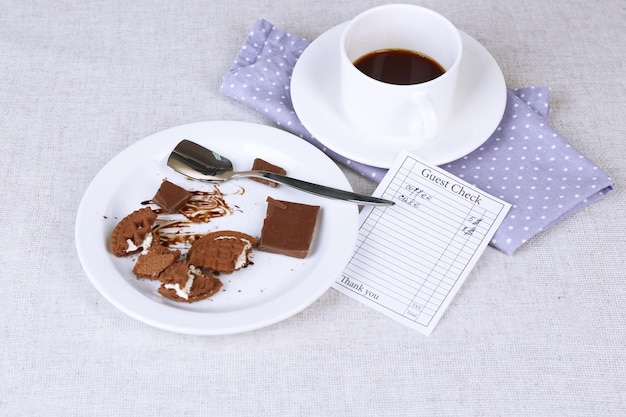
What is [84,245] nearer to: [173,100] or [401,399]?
[173,100]

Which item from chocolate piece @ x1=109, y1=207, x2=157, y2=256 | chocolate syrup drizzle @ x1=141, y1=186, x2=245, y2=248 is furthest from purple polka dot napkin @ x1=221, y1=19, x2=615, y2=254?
chocolate piece @ x1=109, y1=207, x2=157, y2=256

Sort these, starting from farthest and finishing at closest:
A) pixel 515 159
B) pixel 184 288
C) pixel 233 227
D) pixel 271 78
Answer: pixel 271 78
pixel 515 159
pixel 233 227
pixel 184 288

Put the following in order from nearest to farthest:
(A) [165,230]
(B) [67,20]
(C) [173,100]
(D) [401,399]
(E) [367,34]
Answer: (D) [401,399] < (A) [165,230] < (E) [367,34] < (C) [173,100] < (B) [67,20]

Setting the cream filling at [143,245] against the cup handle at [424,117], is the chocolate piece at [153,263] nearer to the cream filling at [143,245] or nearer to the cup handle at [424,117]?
the cream filling at [143,245]

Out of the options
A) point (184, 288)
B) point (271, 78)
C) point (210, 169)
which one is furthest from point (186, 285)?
point (271, 78)

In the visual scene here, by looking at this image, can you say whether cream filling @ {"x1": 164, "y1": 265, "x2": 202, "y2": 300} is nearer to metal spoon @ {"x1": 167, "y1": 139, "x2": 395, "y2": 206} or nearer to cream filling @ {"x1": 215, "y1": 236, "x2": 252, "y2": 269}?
cream filling @ {"x1": 215, "y1": 236, "x2": 252, "y2": 269}

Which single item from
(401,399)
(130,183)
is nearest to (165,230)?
(130,183)

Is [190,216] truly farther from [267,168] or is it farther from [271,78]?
[271,78]
